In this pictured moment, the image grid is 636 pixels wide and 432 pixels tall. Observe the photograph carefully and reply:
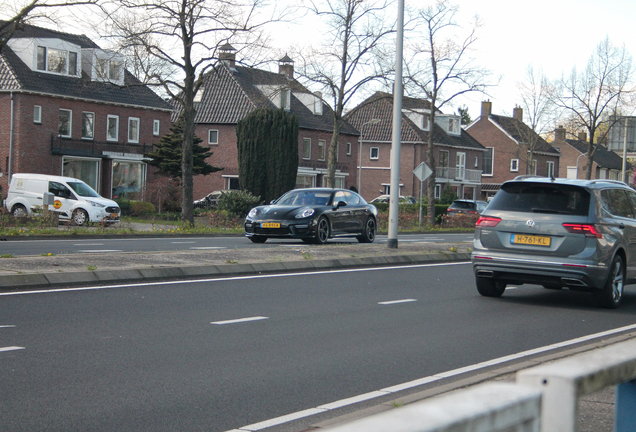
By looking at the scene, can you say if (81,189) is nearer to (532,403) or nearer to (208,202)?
(208,202)

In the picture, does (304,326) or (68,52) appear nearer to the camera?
(304,326)

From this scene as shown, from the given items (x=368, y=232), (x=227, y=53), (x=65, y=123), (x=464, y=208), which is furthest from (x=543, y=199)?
(x=65, y=123)

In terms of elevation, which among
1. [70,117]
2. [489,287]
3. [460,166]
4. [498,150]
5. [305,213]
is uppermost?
[498,150]

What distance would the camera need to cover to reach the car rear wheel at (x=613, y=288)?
34.8 feet

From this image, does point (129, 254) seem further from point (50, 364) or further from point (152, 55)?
point (152, 55)

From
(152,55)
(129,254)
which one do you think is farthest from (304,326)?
(152,55)

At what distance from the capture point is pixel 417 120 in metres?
70.6

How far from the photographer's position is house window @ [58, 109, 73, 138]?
1714 inches

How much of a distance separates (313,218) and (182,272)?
7.45 meters

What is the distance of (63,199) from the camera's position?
30141 millimetres

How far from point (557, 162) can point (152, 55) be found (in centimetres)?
6819

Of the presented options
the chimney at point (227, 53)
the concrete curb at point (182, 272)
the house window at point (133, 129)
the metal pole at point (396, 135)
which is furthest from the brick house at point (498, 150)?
the concrete curb at point (182, 272)

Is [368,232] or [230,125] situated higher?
[230,125]

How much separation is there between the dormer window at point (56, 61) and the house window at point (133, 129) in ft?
15.0
